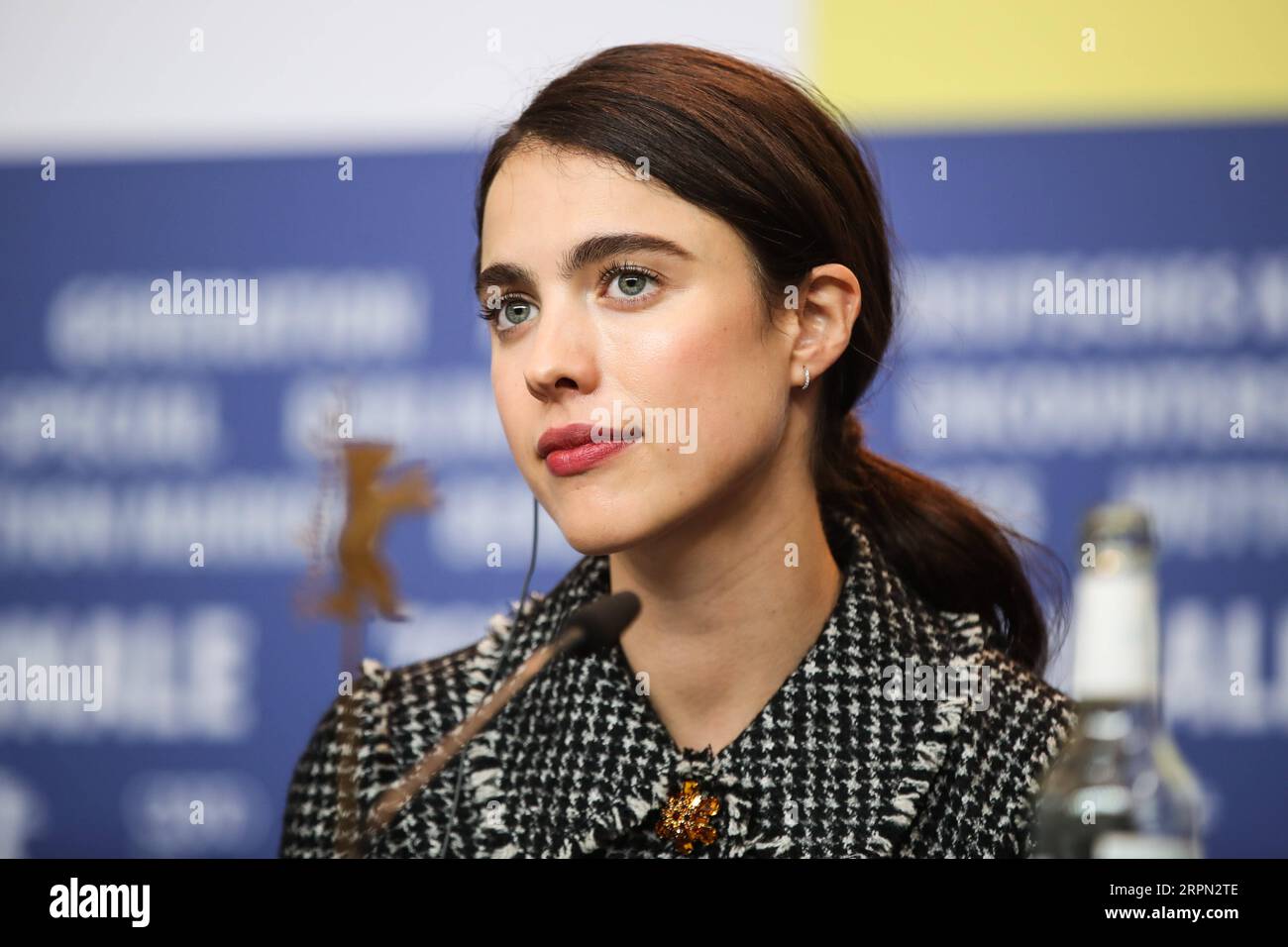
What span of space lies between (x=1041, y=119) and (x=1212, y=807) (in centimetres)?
118

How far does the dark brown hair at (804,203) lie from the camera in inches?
58.8

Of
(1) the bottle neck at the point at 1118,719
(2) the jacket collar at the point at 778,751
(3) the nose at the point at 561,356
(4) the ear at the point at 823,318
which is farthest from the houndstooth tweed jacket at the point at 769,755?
(1) the bottle neck at the point at 1118,719

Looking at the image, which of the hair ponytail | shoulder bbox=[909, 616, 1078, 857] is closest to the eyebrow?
the hair ponytail

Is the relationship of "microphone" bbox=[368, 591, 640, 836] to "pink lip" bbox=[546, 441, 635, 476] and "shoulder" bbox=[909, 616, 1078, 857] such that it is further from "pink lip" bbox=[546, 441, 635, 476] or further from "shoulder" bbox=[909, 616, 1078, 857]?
"shoulder" bbox=[909, 616, 1078, 857]

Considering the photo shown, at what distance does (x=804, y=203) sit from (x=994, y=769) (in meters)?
0.66

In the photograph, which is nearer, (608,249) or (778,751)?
(608,249)

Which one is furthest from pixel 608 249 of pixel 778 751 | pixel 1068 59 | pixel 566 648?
pixel 1068 59

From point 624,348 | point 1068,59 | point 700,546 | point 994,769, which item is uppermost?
point 1068,59

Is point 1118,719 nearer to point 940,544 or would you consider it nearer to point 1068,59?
point 940,544

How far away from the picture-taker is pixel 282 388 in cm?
265

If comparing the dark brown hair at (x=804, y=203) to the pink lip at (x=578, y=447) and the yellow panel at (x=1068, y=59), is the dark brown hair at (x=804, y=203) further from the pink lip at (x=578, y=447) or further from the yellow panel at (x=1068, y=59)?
the yellow panel at (x=1068, y=59)

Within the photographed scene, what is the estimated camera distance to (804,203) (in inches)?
61.2
